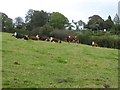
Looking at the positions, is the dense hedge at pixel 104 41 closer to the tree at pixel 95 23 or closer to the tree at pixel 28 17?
the tree at pixel 28 17

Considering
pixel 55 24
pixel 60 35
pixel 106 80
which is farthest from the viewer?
pixel 55 24

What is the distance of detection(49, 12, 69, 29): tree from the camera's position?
56650 mm

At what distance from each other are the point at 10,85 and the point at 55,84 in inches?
57.2

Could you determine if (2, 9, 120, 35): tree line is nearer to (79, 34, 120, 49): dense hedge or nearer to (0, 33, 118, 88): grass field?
(79, 34, 120, 49): dense hedge

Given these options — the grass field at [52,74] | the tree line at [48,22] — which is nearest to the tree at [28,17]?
the tree line at [48,22]

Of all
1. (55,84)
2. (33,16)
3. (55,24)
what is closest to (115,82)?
(55,84)

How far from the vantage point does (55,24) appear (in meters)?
56.1

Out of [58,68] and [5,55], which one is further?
[5,55]

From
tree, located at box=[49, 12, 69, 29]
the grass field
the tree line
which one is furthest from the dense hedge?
the grass field

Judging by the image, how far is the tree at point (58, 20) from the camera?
56650 millimetres

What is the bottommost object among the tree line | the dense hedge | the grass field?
the grass field

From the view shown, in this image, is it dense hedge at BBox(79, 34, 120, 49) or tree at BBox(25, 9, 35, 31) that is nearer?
dense hedge at BBox(79, 34, 120, 49)

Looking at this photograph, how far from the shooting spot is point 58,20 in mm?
57531

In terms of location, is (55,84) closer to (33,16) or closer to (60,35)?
(60,35)
